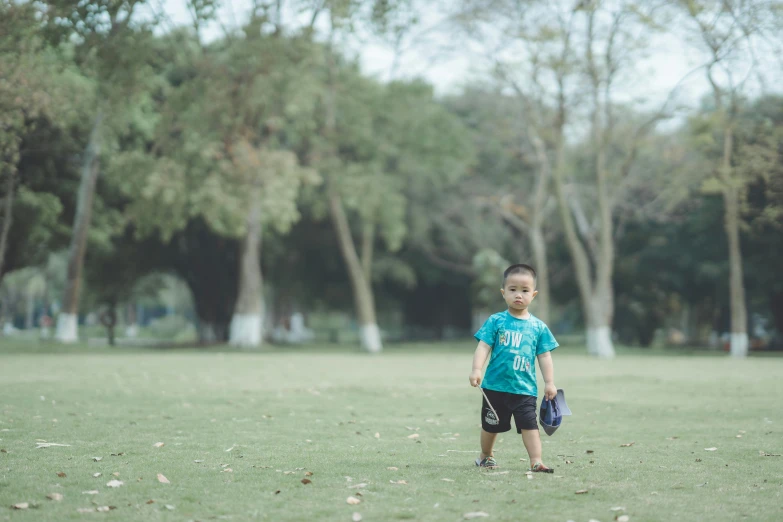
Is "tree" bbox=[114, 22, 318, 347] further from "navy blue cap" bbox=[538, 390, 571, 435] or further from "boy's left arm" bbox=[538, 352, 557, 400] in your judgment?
"navy blue cap" bbox=[538, 390, 571, 435]

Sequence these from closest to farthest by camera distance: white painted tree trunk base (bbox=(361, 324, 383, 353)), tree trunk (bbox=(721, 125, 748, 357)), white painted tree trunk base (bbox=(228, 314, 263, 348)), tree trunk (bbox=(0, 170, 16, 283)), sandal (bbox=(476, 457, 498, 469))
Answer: sandal (bbox=(476, 457, 498, 469)) → tree trunk (bbox=(0, 170, 16, 283)) → tree trunk (bbox=(721, 125, 748, 357)) → white painted tree trunk base (bbox=(228, 314, 263, 348)) → white painted tree trunk base (bbox=(361, 324, 383, 353))

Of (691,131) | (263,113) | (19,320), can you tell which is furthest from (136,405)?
(19,320)

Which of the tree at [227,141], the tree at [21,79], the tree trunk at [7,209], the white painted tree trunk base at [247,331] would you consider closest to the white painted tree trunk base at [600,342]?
the tree at [227,141]

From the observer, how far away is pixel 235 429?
931cm

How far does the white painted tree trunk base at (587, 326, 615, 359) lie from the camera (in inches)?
1251

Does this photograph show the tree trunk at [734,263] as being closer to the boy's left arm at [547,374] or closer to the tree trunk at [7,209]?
the tree trunk at [7,209]

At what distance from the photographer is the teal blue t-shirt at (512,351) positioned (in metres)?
6.67

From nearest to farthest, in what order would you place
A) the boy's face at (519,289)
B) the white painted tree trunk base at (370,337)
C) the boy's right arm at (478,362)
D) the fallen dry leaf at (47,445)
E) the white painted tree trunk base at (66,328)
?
the boy's right arm at (478,362), the boy's face at (519,289), the fallen dry leaf at (47,445), the white painted tree trunk base at (66,328), the white painted tree trunk base at (370,337)

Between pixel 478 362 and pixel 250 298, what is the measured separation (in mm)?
28650

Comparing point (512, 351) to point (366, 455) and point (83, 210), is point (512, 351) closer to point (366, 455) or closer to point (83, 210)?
point (366, 455)

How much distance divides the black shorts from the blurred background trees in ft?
38.1

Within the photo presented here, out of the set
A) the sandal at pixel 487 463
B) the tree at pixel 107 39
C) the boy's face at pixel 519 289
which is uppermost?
the tree at pixel 107 39

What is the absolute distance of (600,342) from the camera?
3209 centimetres

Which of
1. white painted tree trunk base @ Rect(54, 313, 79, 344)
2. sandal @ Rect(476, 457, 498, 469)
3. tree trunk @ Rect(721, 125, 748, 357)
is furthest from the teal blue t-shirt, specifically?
white painted tree trunk base @ Rect(54, 313, 79, 344)
